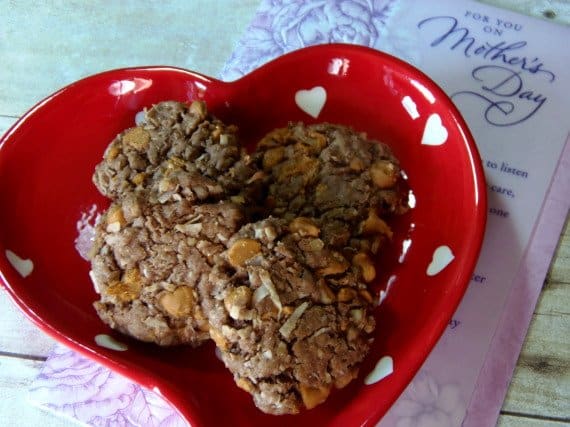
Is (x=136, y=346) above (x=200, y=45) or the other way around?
the other way around

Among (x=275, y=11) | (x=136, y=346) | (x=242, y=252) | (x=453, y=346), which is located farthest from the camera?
(x=275, y=11)

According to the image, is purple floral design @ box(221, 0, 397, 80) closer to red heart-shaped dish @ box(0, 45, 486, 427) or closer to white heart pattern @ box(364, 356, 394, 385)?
red heart-shaped dish @ box(0, 45, 486, 427)

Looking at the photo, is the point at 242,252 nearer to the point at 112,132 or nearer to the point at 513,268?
the point at 112,132

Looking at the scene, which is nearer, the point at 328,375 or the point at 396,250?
the point at 328,375

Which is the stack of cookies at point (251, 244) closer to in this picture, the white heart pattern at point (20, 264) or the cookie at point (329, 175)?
the cookie at point (329, 175)

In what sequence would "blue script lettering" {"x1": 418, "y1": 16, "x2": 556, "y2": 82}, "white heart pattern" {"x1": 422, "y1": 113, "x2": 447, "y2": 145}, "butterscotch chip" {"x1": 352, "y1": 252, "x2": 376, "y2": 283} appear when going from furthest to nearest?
"blue script lettering" {"x1": 418, "y1": 16, "x2": 556, "y2": 82} → "white heart pattern" {"x1": 422, "y1": 113, "x2": 447, "y2": 145} → "butterscotch chip" {"x1": 352, "y1": 252, "x2": 376, "y2": 283}

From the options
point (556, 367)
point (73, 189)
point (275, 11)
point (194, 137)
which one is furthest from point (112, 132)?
point (556, 367)

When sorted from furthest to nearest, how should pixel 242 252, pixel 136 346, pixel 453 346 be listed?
pixel 453 346, pixel 136 346, pixel 242 252

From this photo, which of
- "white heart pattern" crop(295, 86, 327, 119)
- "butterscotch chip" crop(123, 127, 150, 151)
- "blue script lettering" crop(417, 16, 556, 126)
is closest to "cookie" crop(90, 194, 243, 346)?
"butterscotch chip" crop(123, 127, 150, 151)
